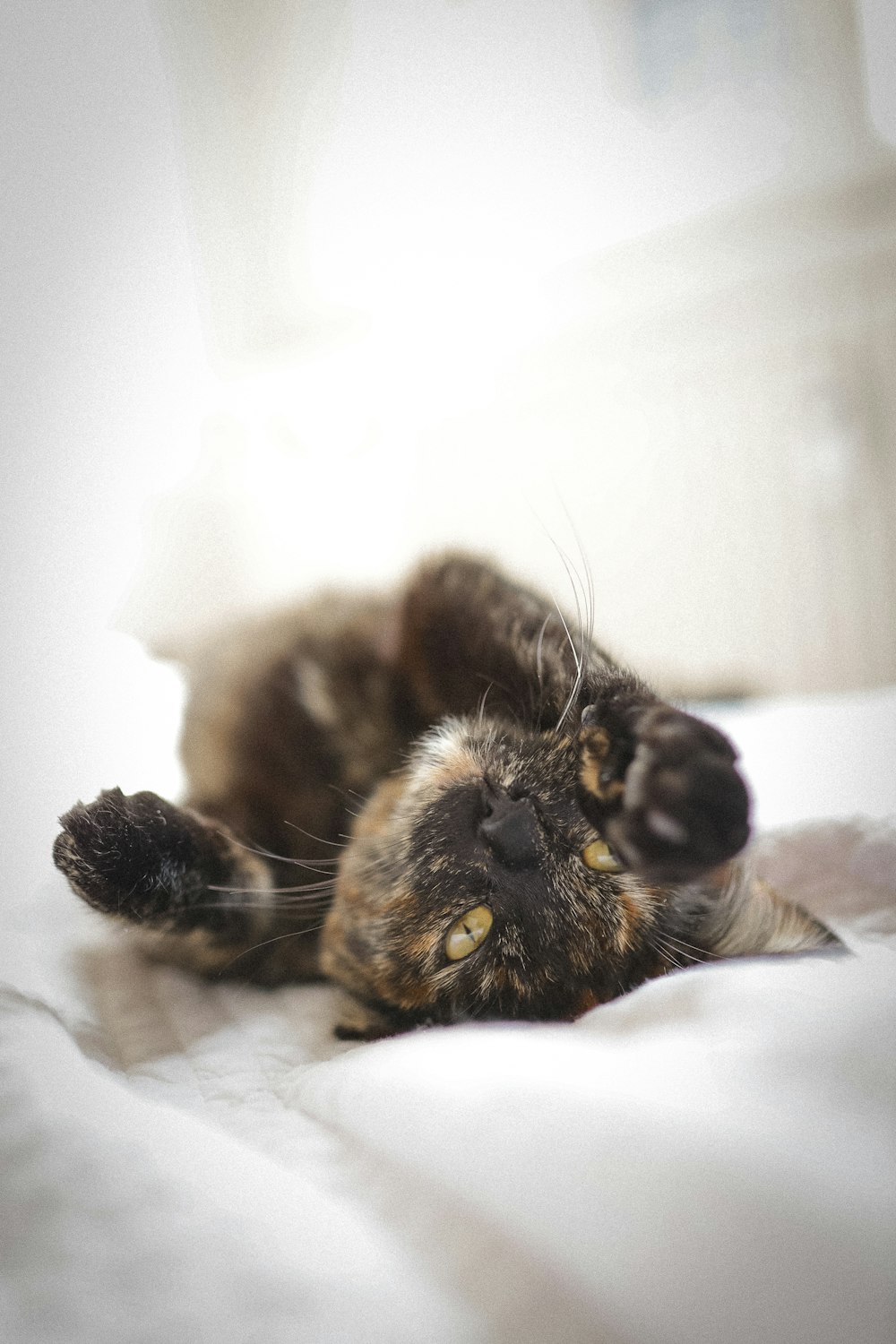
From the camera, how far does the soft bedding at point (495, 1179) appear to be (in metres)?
0.32

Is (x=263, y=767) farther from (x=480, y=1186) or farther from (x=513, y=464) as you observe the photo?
(x=513, y=464)

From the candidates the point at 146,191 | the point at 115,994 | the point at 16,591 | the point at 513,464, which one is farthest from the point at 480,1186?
the point at 513,464

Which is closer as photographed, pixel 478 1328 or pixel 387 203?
pixel 478 1328

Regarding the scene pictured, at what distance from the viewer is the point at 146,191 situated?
717 millimetres

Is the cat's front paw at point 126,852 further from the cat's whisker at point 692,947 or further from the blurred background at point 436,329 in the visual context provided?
the cat's whisker at point 692,947

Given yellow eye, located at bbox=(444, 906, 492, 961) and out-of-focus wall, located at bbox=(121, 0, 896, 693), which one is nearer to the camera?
yellow eye, located at bbox=(444, 906, 492, 961)

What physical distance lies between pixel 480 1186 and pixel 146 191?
832mm


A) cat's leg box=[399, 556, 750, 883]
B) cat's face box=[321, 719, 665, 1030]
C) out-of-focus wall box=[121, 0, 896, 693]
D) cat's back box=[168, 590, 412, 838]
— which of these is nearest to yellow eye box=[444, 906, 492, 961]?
cat's face box=[321, 719, 665, 1030]

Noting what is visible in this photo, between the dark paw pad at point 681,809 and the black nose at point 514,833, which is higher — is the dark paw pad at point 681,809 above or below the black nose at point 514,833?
above

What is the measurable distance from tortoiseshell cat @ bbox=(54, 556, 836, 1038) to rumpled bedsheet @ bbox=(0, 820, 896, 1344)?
Answer: 111mm

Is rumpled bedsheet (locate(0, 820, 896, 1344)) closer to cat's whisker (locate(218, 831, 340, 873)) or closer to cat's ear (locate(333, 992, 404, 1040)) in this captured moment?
cat's ear (locate(333, 992, 404, 1040))

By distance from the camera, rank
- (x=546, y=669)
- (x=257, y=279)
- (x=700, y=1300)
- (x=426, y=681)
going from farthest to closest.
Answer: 1. (x=257, y=279)
2. (x=426, y=681)
3. (x=546, y=669)
4. (x=700, y=1300)

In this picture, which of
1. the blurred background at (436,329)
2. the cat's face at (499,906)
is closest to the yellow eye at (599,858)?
the cat's face at (499,906)

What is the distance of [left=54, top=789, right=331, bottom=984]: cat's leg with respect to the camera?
66cm
